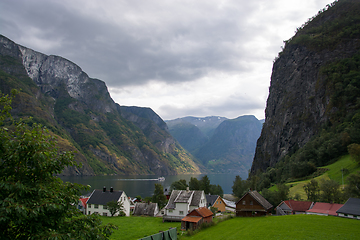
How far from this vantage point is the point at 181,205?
5009 centimetres

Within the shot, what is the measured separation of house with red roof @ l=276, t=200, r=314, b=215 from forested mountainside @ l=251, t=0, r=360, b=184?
36.2 metres

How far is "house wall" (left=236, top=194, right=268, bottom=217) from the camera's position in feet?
159

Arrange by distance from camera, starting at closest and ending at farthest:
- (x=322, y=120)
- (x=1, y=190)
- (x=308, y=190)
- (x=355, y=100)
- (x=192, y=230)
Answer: (x=1, y=190)
(x=192, y=230)
(x=308, y=190)
(x=355, y=100)
(x=322, y=120)

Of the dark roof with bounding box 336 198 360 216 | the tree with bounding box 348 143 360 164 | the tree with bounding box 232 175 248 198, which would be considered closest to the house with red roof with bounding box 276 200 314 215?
the dark roof with bounding box 336 198 360 216

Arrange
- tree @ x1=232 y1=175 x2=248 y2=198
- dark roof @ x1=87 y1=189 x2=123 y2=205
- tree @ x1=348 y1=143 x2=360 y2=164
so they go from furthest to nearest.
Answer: tree @ x1=232 y1=175 x2=248 y2=198 → tree @ x1=348 y1=143 x2=360 y2=164 → dark roof @ x1=87 y1=189 x2=123 y2=205

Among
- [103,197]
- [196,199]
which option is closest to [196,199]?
[196,199]

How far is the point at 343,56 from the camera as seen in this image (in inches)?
4090

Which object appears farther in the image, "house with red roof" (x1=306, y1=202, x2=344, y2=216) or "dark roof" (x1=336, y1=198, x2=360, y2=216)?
"house with red roof" (x1=306, y1=202, x2=344, y2=216)

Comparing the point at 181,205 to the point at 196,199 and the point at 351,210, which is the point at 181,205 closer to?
the point at 196,199

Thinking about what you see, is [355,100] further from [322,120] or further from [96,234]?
[96,234]

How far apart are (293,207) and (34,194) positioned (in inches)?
2184

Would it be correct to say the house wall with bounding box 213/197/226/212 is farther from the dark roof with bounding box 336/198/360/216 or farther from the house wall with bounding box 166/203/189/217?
the dark roof with bounding box 336/198/360/216

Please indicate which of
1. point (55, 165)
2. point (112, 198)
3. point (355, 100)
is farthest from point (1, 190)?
point (355, 100)

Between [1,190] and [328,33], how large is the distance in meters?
143
